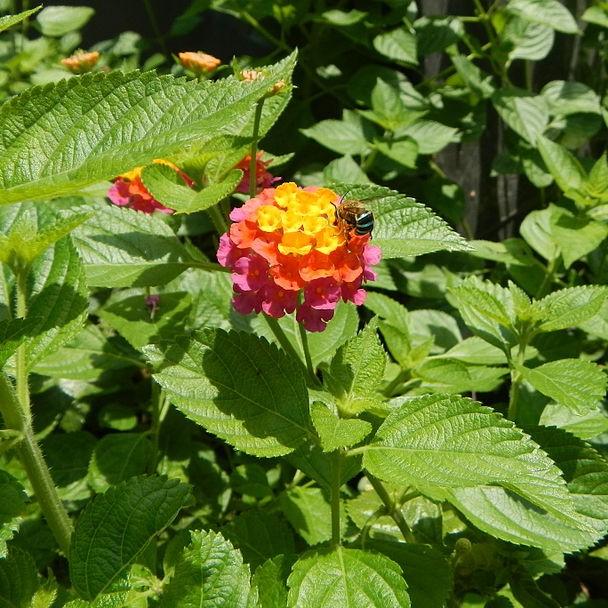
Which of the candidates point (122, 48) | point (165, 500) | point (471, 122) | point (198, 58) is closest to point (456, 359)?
point (165, 500)

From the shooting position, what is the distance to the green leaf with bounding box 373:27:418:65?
2072 mm

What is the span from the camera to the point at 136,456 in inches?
55.9

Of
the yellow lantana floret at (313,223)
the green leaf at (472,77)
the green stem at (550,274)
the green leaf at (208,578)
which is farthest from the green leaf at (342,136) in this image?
the green leaf at (208,578)

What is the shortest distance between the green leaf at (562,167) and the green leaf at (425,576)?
1041 millimetres

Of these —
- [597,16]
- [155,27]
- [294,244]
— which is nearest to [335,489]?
[294,244]

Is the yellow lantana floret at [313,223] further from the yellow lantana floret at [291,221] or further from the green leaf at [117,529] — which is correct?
the green leaf at [117,529]

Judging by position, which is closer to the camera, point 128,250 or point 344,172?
point 128,250

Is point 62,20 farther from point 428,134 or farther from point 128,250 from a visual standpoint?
point 128,250

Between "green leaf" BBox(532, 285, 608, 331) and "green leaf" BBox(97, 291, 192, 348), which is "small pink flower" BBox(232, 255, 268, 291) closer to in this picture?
"green leaf" BBox(97, 291, 192, 348)

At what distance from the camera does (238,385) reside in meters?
0.97

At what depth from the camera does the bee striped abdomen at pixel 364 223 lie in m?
0.98

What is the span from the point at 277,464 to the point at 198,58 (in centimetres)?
88

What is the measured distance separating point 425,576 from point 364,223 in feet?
1.62

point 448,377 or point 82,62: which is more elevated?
point 82,62
